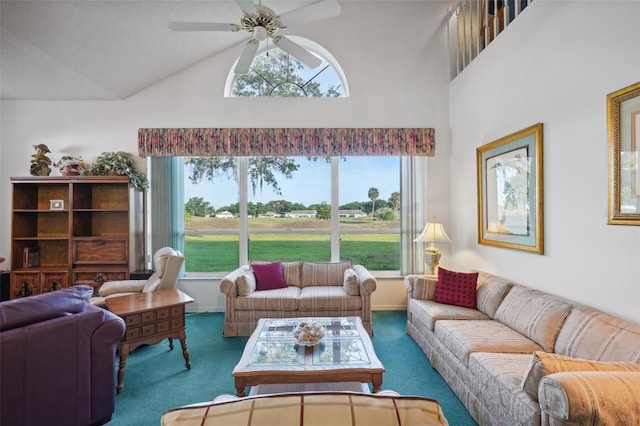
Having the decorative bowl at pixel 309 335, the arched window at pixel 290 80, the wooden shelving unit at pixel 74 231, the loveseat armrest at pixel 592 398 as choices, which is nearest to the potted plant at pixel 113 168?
the wooden shelving unit at pixel 74 231

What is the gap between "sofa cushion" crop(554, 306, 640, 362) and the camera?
1714mm

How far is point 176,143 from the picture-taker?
4.39 metres

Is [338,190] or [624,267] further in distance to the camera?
[338,190]

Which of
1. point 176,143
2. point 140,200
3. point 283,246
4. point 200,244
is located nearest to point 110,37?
point 176,143

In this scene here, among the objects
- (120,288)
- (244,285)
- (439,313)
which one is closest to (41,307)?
(120,288)

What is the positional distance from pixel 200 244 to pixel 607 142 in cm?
465

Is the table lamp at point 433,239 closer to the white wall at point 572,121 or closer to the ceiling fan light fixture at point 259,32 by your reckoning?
the white wall at point 572,121

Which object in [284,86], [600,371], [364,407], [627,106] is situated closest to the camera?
[364,407]

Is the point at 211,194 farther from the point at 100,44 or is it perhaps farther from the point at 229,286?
the point at 100,44

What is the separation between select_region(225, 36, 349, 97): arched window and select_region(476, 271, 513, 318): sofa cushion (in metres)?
3.15

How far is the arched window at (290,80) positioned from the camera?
15.3 feet

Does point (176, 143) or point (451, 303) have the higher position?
point (176, 143)

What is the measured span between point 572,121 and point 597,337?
157 cm

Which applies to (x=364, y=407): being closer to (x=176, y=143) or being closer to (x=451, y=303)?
(x=451, y=303)
